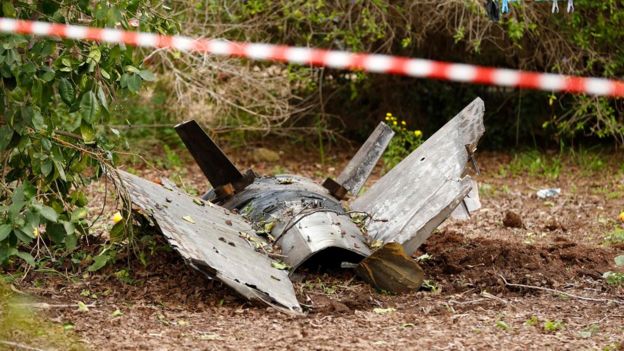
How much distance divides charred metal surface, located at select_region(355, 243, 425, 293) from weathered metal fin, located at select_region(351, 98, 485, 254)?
0.73 ft

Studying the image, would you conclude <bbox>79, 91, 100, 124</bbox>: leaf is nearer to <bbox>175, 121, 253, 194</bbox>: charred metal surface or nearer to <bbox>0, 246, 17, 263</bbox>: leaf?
<bbox>0, 246, 17, 263</bbox>: leaf

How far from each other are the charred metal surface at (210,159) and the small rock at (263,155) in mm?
4575

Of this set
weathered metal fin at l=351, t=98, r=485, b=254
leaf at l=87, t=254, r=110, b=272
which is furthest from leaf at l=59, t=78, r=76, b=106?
weathered metal fin at l=351, t=98, r=485, b=254

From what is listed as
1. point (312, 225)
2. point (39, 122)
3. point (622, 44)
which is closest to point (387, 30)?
point (622, 44)

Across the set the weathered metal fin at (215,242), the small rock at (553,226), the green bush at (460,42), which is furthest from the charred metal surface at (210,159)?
the green bush at (460,42)

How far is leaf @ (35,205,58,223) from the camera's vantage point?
4812 millimetres

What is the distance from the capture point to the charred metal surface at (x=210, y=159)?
6.38 meters

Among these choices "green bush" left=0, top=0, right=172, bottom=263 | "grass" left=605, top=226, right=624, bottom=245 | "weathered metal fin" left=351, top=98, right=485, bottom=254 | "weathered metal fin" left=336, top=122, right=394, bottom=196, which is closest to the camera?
"green bush" left=0, top=0, right=172, bottom=263

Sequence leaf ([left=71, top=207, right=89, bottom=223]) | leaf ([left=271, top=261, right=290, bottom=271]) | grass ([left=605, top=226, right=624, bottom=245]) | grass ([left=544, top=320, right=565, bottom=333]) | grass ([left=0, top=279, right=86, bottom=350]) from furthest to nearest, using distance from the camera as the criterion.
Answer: grass ([left=605, top=226, right=624, bottom=245])
leaf ([left=271, top=261, right=290, bottom=271])
leaf ([left=71, top=207, right=89, bottom=223])
grass ([left=544, top=320, right=565, bottom=333])
grass ([left=0, top=279, right=86, bottom=350])

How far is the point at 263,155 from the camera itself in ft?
36.9

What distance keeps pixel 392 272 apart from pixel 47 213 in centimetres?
184

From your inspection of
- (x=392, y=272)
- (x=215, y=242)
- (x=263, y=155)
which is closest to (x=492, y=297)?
(x=392, y=272)

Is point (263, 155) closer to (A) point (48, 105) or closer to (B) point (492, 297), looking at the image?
(B) point (492, 297)

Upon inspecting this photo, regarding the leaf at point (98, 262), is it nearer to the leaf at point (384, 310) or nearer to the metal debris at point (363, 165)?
the leaf at point (384, 310)
